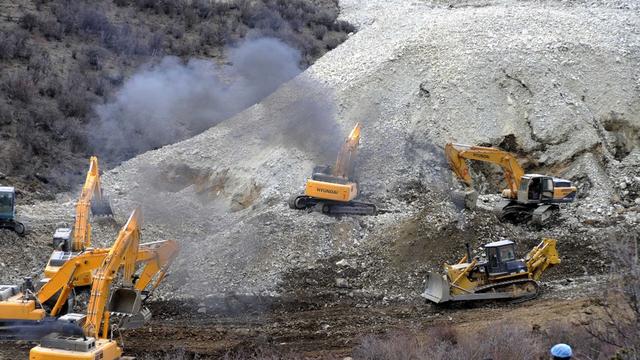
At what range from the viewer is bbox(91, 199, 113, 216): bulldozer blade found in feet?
71.6

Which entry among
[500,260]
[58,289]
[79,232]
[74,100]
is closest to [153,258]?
[58,289]

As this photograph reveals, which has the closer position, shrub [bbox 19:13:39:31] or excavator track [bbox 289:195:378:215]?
excavator track [bbox 289:195:378:215]

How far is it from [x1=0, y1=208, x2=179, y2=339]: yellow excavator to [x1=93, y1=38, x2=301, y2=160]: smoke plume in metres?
12.3

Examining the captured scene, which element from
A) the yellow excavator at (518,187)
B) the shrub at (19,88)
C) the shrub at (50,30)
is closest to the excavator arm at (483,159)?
the yellow excavator at (518,187)

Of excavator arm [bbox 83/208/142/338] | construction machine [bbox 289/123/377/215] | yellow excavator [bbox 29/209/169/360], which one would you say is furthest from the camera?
construction machine [bbox 289/123/377/215]

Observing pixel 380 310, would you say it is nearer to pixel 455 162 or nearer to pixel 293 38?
pixel 455 162

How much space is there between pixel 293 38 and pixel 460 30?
10577 mm

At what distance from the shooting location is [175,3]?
3934 cm

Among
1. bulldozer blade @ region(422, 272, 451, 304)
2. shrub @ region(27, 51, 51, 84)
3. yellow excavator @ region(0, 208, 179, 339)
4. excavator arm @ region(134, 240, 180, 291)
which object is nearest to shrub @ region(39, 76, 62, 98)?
shrub @ region(27, 51, 51, 84)

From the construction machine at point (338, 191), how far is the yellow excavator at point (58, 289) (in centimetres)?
516

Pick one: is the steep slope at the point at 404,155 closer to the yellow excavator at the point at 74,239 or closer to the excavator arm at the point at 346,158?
the excavator arm at the point at 346,158

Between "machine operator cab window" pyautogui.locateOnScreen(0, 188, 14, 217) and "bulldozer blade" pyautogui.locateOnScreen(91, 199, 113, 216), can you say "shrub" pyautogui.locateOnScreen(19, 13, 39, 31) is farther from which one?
"bulldozer blade" pyautogui.locateOnScreen(91, 199, 113, 216)

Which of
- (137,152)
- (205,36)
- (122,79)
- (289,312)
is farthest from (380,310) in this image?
(205,36)

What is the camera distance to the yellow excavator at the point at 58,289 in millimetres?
16047
